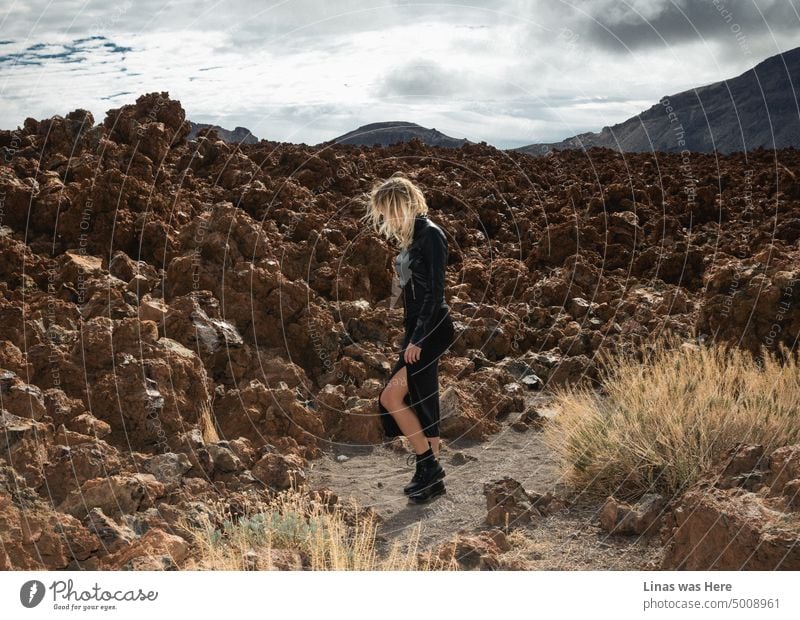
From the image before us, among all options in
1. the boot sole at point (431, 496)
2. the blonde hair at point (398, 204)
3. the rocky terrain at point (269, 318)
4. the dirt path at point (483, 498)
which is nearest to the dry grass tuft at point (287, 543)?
the rocky terrain at point (269, 318)

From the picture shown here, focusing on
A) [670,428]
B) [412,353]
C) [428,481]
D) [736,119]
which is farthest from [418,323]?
[736,119]

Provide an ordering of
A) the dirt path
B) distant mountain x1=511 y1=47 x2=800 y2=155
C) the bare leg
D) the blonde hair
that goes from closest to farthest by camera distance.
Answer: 1. the dirt path
2. the blonde hair
3. the bare leg
4. distant mountain x1=511 y1=47 x2=800 y2=155

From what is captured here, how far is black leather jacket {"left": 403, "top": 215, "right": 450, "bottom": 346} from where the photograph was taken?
590 centimetres

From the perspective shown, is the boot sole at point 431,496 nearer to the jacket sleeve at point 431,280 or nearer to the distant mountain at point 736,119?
the jacket sleeve at point 431,280

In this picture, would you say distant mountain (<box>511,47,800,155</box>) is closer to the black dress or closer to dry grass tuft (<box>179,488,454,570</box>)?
the black dress

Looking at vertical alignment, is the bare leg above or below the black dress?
below

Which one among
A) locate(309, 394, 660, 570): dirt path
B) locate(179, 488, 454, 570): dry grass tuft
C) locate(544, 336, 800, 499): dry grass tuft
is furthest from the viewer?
locate(544, 336, 800, 499): dry grass tuft

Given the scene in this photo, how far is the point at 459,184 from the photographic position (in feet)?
53.1

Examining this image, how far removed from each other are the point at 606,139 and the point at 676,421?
1825 inches

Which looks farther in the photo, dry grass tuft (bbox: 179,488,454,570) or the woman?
the woman

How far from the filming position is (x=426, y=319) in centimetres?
589

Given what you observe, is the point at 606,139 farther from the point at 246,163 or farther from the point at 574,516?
the point at 574,516

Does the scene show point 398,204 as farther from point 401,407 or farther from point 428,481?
point 428,481

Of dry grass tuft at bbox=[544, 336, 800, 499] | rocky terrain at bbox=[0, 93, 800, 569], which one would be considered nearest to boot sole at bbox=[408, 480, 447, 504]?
rocky terrain at bbox=[0, 93, 800, 569]
